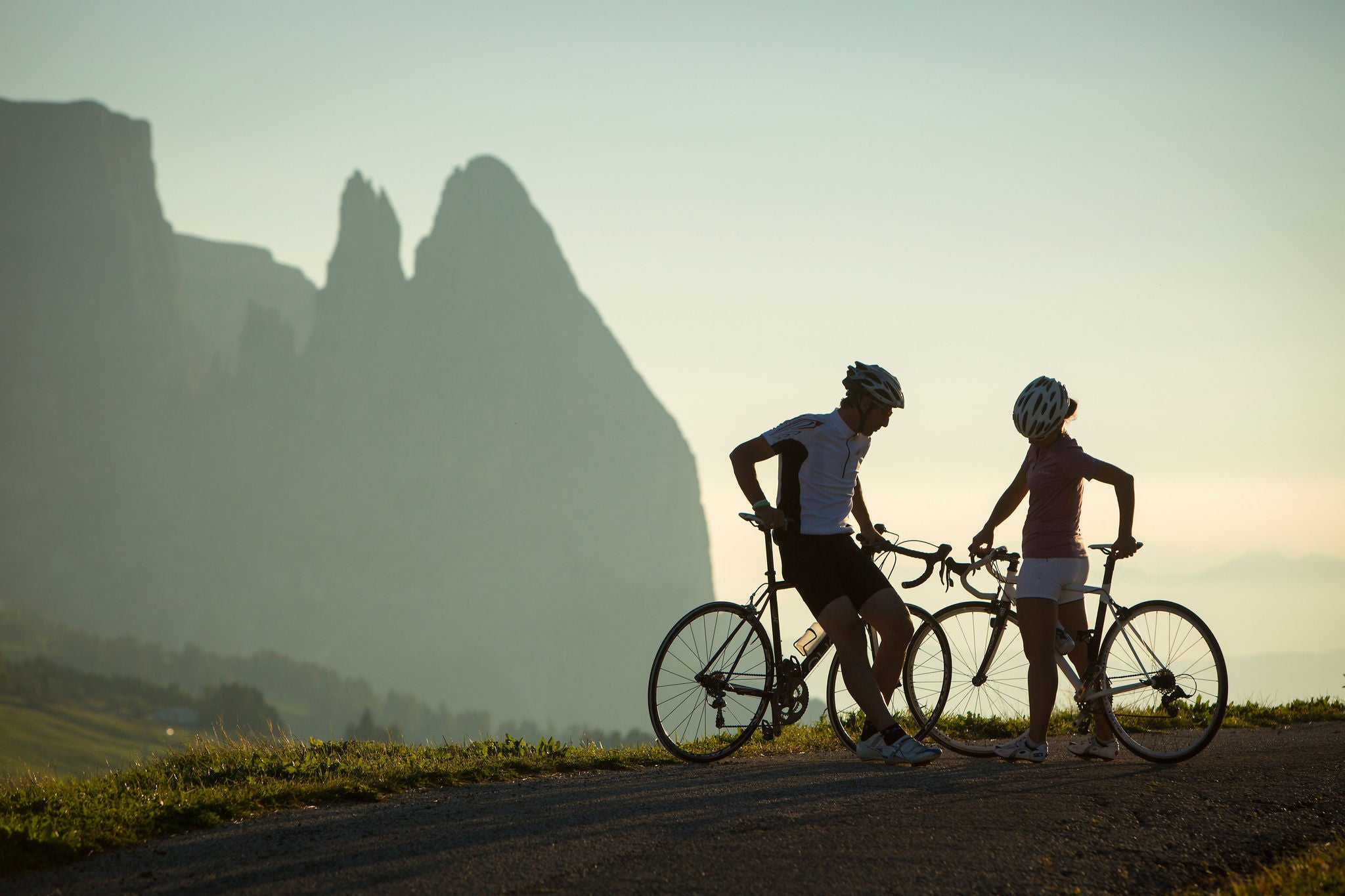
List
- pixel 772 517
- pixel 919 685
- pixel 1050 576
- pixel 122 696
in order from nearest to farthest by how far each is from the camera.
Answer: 1. pixel 772 517
2. pixel 1050 576
3. pixel 919 685
4. pixel 122 696

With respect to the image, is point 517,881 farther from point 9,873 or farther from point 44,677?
point 44,677

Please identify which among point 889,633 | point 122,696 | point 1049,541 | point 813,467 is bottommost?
point 122,696

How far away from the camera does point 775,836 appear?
5230 millimetres

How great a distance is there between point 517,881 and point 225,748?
13.3 ft

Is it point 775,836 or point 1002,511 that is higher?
point 1002,511

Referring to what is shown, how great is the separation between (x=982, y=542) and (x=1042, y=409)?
1.09 metres

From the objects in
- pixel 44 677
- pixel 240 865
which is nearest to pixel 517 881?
pixel 240 865

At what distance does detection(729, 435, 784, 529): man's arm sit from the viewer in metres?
7.21

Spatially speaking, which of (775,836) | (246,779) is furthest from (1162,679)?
(246,779)

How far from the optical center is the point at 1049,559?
748 cm

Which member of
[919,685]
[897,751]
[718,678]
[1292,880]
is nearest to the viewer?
[1292,880]

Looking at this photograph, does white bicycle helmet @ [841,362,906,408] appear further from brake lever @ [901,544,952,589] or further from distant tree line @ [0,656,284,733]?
distant tree line @ [0,656,284,733]

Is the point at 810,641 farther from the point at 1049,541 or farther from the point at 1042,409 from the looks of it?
the point at 1042,409

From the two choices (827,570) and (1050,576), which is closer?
(827,570)
